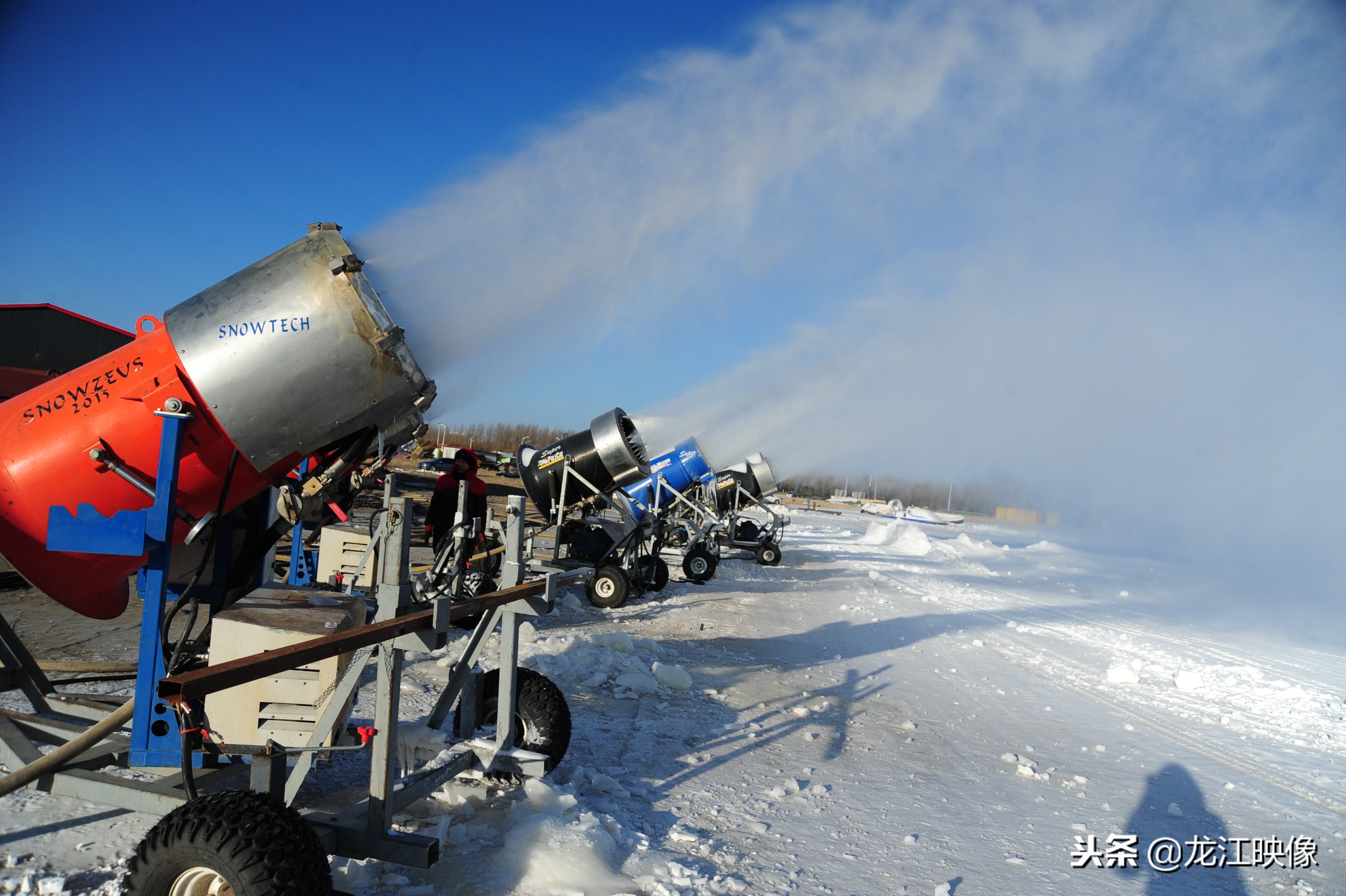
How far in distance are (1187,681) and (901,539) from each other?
2512cm

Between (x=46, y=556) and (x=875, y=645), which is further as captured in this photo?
(x=875, y=645)

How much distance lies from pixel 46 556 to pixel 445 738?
2206 millimetres

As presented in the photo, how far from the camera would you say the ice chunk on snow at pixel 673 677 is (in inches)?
301

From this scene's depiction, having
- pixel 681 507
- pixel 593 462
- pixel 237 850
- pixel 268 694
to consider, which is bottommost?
pixel 237 850

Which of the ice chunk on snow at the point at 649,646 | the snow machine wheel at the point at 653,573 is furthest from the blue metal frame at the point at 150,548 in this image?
the snow machine wheel at the point at 653,573

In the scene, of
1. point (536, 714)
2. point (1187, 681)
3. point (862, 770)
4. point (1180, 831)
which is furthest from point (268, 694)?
point (1187, 681)

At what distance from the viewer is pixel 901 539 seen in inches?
1375

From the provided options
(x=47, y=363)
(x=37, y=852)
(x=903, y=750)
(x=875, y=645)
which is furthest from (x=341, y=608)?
(x=47, y=363)

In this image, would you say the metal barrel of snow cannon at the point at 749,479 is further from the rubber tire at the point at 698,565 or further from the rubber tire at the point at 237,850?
the rubber tire at the point at 237,850

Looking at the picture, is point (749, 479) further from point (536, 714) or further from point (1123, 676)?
point (536, 714)

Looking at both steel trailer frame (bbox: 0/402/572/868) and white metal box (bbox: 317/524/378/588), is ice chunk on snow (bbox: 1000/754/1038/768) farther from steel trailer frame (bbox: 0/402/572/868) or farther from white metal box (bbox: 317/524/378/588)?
white metal box (bbox: 317/524/378/588)

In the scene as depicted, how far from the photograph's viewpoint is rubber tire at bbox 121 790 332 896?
2.69 m

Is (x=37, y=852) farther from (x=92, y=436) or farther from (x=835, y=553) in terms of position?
(x=835, y=553)

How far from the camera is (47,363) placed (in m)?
33.1
